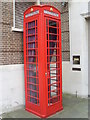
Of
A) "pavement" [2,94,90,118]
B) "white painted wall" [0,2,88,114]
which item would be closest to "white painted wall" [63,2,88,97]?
"white painted wall" [0,2,88,114]

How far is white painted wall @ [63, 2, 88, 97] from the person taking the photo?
20.5 ft

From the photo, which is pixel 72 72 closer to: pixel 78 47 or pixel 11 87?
pixel 78 47

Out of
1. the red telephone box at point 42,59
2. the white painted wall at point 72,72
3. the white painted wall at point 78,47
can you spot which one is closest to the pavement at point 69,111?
the red telephone box at point 42,59

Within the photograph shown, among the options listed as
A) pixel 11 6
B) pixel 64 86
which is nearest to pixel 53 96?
pixel 64 86

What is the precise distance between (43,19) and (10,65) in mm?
1786

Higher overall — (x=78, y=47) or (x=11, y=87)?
(x=78, y=47)

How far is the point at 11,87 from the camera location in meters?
4.84

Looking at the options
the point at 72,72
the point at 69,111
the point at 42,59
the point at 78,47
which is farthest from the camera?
the point at 72,72

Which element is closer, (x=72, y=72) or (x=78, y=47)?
(x=78, y=47)

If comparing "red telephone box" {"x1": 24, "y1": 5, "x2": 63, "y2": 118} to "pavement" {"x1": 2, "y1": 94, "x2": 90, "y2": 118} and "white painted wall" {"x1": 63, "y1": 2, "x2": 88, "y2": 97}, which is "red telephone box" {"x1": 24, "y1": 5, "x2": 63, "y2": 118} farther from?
"white painted wall" {"x1": 63, "y1": 2, "x2": 88, "y2": 97}

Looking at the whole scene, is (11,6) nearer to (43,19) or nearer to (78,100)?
(43,19)

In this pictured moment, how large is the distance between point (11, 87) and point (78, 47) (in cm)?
322

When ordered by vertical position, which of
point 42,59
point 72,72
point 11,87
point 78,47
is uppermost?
point 78,47

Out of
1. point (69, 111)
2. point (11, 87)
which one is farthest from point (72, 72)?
point (11, 87)
